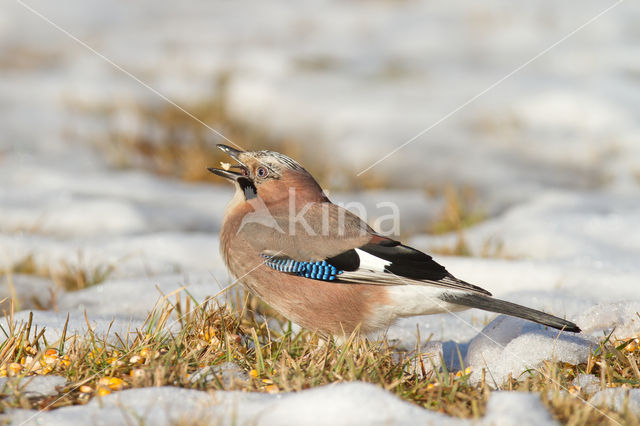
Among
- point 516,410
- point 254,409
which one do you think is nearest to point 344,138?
point 254,409

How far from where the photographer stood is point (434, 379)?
3.66 meters

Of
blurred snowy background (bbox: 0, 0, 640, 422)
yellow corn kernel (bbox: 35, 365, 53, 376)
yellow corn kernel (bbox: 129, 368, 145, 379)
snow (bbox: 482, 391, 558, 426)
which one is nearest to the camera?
snow (bbox: 482, 391, 558, 426)

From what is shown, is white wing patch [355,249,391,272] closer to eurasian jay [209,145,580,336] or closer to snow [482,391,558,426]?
eurasian jay [209,145,580,336]

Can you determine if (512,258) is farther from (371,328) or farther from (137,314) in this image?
(137,314)

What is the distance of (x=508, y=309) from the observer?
4062mm

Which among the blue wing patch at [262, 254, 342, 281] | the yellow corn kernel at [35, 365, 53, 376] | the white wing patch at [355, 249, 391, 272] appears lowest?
the yellow corn kernel at [35, 365, 53, 376]

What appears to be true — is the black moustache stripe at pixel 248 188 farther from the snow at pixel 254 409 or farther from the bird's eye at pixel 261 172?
the snow at pixel 254 409

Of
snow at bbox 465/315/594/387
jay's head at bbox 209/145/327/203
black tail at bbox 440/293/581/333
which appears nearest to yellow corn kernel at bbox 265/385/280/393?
snow at bbox 465/315/594/387

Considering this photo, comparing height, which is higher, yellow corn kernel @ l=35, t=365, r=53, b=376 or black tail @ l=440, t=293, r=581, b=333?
black tail @ l=440, t=293, r=581, b=333

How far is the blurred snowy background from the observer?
5984 mm

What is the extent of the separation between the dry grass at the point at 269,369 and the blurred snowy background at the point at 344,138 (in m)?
0.34

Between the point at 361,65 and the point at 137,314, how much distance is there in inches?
359

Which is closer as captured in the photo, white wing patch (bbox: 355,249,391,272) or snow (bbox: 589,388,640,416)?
snow (bbox: 589,388,640,416)

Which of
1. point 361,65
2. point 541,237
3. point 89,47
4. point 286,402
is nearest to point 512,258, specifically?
point 541,237
